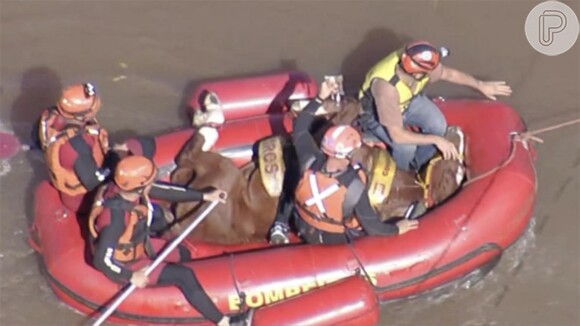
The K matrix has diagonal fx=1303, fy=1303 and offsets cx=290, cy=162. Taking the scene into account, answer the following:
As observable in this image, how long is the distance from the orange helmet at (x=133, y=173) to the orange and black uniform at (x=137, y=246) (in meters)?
0.14

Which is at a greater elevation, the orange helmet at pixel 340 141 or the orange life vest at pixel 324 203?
the orange helmet at pixel 340 141

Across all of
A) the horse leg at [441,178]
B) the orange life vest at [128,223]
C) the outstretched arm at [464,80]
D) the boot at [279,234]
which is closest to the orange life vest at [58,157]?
the orange life vest at [128,223]

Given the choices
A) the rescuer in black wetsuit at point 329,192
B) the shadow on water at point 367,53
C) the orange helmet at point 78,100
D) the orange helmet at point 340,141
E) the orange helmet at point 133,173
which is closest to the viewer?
the orange helmet at point 133,173

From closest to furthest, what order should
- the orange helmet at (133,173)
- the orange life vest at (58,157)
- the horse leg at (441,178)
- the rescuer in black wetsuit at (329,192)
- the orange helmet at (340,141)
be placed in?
the orange helmet at (133,173) → the orange helmet at (340,141) → the rescuer in black wetsuit at (329,192) → the orange life vest at (58,157) → the horse leg at (441,178)

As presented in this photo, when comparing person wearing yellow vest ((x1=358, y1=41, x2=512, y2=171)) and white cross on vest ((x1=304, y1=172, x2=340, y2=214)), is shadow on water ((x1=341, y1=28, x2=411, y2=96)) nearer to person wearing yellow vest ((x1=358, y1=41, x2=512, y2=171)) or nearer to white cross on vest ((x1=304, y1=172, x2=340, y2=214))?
person wearing yellow vest ((x1=358, y1=41, x2=512, y2=171))

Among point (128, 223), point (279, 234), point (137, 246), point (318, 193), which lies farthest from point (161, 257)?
point (318, 193)

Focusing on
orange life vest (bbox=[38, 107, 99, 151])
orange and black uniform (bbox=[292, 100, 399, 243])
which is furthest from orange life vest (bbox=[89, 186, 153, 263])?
orange and black uniform (bbox=[292, 100, 399, 243])

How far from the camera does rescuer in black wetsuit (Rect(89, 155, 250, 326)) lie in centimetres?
826

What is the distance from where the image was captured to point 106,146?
9102 millimetres

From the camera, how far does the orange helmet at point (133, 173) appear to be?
8.19 metres

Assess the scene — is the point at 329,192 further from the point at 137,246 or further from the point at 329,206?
the point at 137,246

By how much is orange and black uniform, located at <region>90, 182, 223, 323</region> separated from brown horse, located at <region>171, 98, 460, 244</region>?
0.89 ft

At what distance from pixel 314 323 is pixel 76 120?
6.94ft

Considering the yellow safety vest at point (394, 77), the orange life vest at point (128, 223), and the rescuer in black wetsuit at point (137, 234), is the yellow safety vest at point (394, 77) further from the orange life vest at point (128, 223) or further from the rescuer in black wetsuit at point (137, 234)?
the orange life vest at point (128, 223)
